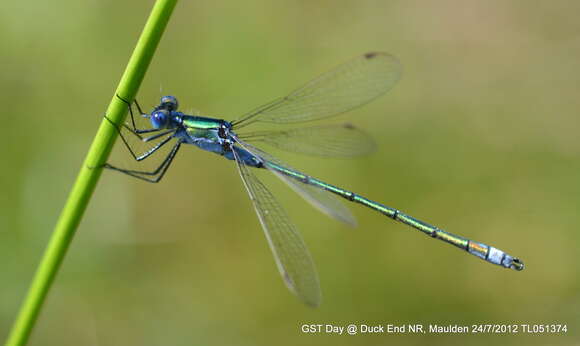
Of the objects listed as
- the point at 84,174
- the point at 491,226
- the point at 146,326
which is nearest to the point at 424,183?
the point at 491,226

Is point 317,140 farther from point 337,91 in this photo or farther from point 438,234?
Result: point 438,234

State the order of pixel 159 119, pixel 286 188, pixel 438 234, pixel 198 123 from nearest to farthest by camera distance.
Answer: pixel 159 119, pixel 198 123, pixel 438 234, pixel 286 188

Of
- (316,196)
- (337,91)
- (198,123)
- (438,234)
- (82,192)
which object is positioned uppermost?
(337,91)

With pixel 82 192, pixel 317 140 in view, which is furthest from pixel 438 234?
pixel 82 192

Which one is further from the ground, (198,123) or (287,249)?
(198,123)

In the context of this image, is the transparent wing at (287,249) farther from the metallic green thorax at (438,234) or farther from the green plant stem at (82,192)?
the green plant stem at (82,192)

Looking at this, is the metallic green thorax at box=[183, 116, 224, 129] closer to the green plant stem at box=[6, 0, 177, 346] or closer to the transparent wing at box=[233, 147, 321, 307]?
the transparent wing at box=[233, 147, 321, 307]

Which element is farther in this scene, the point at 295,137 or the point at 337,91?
the point at 295,137

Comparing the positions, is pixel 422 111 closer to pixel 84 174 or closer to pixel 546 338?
pixel 546 338
